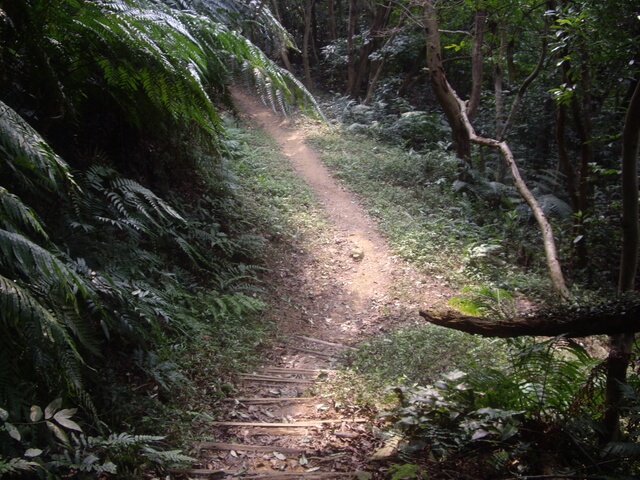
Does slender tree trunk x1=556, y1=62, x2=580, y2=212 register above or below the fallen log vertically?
above

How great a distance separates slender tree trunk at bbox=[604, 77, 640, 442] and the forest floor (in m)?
1.38

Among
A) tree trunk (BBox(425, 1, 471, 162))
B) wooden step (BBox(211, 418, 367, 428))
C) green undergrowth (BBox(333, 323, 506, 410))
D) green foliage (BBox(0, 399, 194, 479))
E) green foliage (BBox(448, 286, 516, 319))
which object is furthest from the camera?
tree trunk (BBox(425, 1, 471, 162))

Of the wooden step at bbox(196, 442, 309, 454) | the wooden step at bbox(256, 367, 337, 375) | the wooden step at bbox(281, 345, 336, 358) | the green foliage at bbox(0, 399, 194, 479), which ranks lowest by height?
the wooden step at bbox(281, 345, 336, 358)

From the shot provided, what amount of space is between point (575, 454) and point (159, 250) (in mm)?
4085

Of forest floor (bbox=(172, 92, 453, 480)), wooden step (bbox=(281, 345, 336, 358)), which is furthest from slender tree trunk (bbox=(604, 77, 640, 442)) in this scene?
wooden step (bbox=(281, 345, 336, 358))

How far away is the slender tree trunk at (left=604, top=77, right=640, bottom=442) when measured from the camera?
2.64m

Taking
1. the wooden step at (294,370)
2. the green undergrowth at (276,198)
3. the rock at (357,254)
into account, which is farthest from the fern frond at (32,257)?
the rock at (357,254)

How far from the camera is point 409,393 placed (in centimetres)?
350

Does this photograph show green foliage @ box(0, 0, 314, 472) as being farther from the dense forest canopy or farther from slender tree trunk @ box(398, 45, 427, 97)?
slender tree trunk @ box(398, 45, 427, 97)

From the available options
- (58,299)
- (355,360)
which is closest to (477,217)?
(355,360)

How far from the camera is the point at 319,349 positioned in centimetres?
519

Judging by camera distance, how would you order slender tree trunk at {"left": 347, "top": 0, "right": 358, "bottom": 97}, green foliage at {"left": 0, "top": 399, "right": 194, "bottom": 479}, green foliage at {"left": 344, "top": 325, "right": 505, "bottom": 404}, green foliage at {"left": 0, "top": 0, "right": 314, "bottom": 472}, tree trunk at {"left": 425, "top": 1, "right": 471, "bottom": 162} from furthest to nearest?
slender tree trunk at {"left": 347, "top": 0, "right": 358, "bottom": 97} → tree trunk at {"left": 425, "top": 1, "right": 471, "bottom": 162} → green foliage at {"left": 344, "top": 325, "right": 505, "bottom": 404} → green foliage at {"left": 0, "top": 0, "right": 314, "bottom": 472} → green foliage at {"left": 0, "top": 399, "right": 194, "bottom": 479}

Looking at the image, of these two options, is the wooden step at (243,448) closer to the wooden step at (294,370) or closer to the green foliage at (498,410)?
the green foliage at (498,410)

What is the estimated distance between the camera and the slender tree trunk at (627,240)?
2645 millimetres
